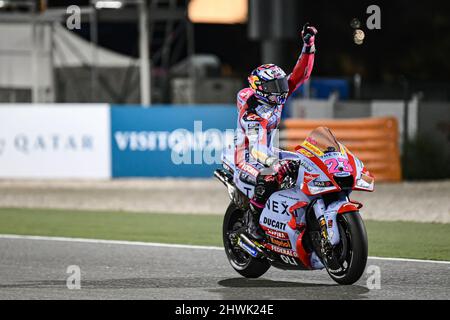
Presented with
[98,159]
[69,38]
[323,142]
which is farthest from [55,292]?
[69,38]

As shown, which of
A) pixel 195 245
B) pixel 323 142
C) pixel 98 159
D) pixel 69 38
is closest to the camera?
pixel 323 142

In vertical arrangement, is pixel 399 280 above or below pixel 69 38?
A: below

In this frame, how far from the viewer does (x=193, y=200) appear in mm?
18016

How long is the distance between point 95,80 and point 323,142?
2197 cm

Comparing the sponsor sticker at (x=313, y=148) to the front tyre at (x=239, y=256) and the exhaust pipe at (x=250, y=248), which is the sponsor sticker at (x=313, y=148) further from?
the front tyre at (x=239, y=256)

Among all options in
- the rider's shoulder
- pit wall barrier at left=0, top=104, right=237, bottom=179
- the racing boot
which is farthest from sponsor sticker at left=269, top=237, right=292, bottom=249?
pit wall barrier at left=0, top=104, right=237, bottom=179

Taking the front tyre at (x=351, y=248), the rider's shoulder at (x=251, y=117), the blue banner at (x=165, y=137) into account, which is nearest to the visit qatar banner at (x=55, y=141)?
the blue banner at (x=165, y=137)

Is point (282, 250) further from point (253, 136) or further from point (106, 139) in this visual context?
point (106, 139)

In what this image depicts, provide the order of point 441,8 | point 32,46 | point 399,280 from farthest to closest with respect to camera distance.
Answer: point 441,8 < point 32,46 < point 399,280

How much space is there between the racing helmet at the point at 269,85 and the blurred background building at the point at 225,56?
37.9ft

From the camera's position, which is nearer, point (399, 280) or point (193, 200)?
point (399, 280)

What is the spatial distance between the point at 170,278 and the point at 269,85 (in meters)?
1.97

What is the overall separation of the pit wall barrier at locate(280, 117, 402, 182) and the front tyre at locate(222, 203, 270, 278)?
32.6ft
